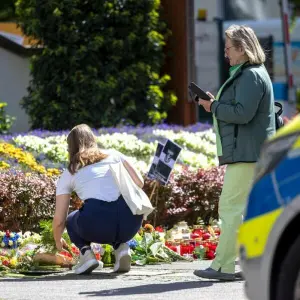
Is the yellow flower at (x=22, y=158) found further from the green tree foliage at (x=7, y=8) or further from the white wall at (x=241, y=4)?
the green tree foliage at (x=7, y=8)

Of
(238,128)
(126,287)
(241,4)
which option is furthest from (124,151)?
(241,4)

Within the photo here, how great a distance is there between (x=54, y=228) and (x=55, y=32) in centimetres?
895

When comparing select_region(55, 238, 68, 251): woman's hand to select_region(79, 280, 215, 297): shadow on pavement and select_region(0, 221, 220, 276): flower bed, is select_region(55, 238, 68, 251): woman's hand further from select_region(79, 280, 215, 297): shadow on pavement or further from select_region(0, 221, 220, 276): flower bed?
select_region(79, 280, 215, 297): shadow on pavement

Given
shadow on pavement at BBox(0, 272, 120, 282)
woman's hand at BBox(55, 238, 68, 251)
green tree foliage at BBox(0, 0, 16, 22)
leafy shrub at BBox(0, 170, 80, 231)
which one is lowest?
shadow on pavement at BBox(0, 272, 120, 282)

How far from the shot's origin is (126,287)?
8.17m

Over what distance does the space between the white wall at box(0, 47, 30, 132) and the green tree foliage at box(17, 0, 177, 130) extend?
99cm

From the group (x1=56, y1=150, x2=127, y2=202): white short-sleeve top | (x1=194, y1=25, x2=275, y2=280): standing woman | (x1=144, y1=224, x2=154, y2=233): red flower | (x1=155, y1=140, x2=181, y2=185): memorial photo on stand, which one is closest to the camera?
(x1=194, y1=25, x2=275, y2=280): standing woman

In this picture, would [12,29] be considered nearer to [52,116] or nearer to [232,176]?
[52,116]

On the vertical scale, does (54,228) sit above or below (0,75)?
below

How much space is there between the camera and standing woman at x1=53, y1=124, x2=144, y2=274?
8984 mm

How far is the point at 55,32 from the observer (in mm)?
17688

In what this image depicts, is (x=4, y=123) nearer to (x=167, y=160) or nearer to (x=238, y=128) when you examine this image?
(x=167, y=160)

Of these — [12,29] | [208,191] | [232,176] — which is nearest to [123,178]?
[232,176]

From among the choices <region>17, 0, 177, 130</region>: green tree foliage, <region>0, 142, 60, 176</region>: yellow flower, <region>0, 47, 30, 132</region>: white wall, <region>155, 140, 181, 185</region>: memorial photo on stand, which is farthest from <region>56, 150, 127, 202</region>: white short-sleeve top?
<region>0, 47, 30, 132</region>: white wall
